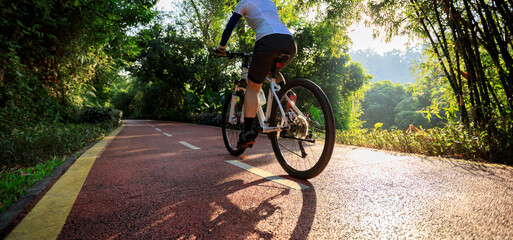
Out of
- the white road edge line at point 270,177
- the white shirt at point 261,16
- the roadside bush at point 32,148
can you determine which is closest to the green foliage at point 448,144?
the white road edge line at point 270,177

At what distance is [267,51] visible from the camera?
2.60 metres

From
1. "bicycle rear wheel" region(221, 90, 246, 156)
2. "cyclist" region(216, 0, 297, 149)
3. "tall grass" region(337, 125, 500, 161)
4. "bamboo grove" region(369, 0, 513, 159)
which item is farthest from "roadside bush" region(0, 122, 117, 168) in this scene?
"bamboo grove" region(369, 0, 513, 159)

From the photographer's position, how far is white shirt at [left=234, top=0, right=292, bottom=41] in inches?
105

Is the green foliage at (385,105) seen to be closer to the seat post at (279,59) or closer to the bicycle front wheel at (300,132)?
the bicycle front wheel at (300,132)

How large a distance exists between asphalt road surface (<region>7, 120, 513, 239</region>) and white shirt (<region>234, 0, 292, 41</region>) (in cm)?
151

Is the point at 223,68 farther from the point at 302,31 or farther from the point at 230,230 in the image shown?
the point at 230,230

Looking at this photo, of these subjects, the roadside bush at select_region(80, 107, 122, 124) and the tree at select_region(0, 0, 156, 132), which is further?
the roadside bush at select_region(80, 107, 122, 124)

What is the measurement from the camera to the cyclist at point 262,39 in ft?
8.54

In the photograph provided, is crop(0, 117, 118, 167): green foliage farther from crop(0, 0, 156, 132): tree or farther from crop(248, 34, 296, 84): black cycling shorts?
crop(248, 34, 296, 84): black cycling shorts

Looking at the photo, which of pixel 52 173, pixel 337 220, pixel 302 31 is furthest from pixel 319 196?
pixel 302 31

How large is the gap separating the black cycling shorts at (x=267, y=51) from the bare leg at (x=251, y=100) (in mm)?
214

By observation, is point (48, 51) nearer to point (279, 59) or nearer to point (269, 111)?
point (269, 111)

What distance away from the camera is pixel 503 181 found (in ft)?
7.42

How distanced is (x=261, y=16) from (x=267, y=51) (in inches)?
17.0
